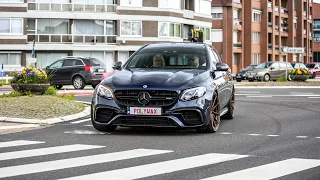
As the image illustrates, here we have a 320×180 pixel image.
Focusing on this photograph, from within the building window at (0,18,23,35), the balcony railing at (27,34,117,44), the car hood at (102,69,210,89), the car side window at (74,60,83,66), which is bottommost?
the car hood at (102,69,210,89)

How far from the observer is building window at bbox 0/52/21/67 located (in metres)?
55.7

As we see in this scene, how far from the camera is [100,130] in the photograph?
10.9 meters

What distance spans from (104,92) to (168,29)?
50680mm

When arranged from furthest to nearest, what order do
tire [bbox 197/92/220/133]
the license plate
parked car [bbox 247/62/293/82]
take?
parked car [bbox 247/62/293/82], tire [bbox 197/92/220/133], the license plate

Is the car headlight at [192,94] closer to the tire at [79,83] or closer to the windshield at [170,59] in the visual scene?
the windshield at [170,59]

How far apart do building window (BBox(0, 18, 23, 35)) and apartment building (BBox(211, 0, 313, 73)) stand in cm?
2504

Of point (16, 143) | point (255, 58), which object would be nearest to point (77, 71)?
point (16, 143)

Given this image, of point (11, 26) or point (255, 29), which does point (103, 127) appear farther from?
point (255, 29)

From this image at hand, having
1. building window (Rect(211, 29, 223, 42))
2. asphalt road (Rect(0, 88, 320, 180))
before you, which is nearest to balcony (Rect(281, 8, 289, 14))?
building window (Rect(211, 29, 223, 42))

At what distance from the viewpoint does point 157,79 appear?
10188 millimetres

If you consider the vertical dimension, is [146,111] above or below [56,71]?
below

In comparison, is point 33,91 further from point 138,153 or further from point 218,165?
point 218,165

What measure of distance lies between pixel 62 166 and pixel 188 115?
3.33m

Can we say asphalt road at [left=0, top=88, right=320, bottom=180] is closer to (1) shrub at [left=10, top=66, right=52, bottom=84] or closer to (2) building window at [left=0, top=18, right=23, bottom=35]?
(1) shrub at [left=10, top=66, right=52, bottom=84]
